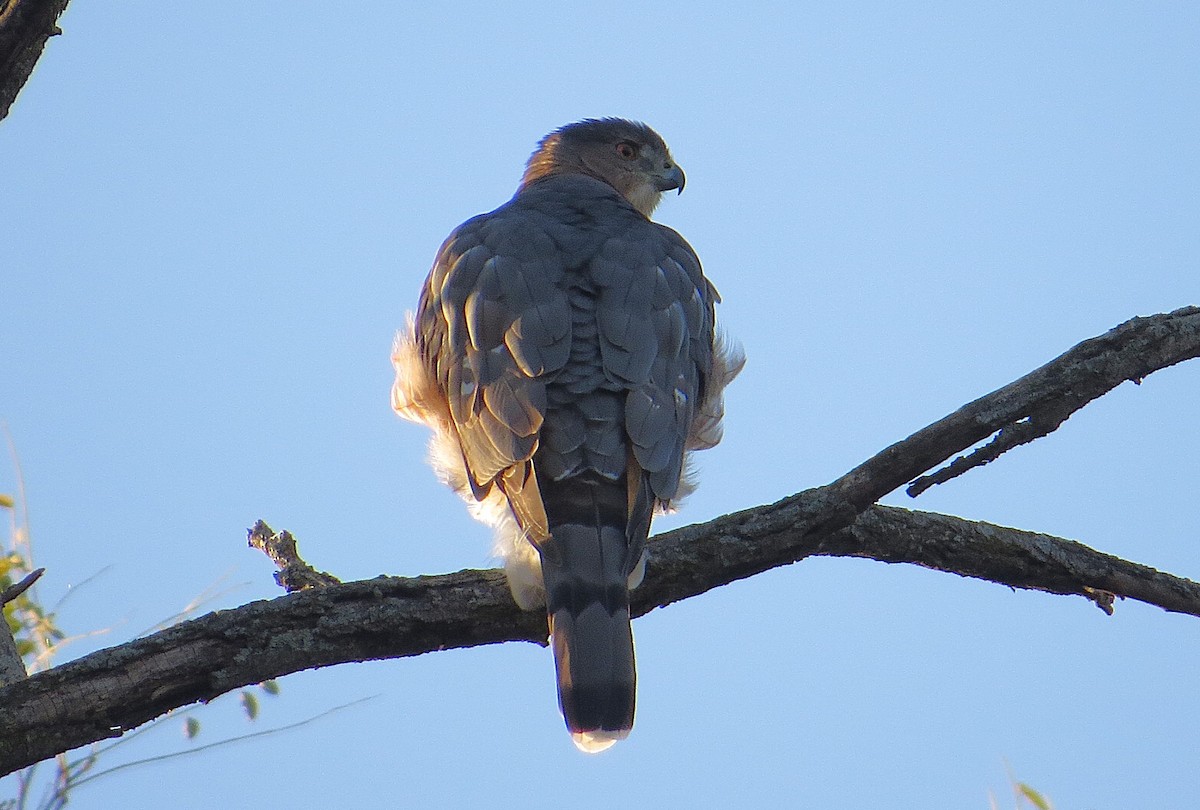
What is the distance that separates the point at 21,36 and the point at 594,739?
2900 mm

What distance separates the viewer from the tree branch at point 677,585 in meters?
3.44

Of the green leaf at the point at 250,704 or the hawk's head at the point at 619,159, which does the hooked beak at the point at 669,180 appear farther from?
the green leaf at the point at 250,704

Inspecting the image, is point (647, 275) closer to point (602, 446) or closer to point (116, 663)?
point (602, 446)

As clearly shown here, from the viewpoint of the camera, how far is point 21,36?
4180 mm

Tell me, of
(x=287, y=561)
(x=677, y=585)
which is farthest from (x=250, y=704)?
(x=677, y=585)

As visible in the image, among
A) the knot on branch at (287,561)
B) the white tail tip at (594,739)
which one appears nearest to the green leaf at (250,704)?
the knot on branch at (287,561)

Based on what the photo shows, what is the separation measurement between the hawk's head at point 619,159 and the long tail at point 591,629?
3.85 metres

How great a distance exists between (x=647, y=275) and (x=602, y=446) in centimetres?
114

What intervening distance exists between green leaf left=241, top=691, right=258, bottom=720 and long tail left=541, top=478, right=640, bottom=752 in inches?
92.5

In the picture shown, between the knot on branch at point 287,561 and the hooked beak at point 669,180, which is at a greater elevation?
the hooked beak at point 669,180

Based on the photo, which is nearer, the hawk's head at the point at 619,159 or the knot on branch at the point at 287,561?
the knot on branch at the point at 287,561

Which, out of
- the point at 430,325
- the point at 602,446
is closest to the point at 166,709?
the point at 602,446

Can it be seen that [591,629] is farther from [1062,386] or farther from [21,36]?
[21,36]

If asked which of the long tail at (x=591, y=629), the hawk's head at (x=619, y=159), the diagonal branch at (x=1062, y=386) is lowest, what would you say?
the long tail at (x=591, y=629)
